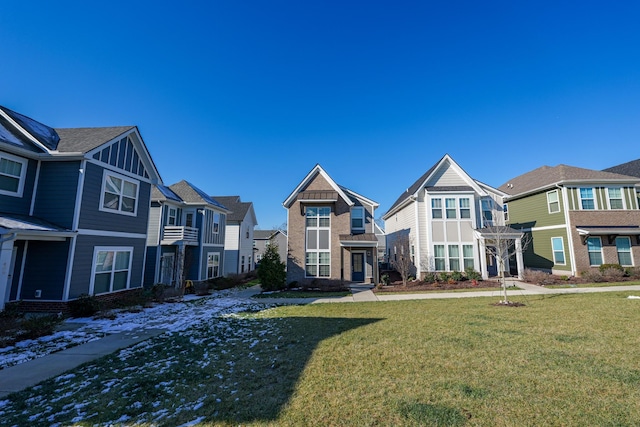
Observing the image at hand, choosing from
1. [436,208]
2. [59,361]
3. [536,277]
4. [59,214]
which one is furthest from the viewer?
[436,208]

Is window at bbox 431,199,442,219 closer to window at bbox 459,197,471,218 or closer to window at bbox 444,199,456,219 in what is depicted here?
window at bbox 444,199,456,219

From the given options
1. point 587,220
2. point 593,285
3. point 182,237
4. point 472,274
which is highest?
point 587,220

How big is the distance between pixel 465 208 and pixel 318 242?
11316mm

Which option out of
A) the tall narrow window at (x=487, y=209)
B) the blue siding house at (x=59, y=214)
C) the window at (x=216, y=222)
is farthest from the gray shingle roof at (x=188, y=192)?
the tall narrow window at (x=487, y=209)

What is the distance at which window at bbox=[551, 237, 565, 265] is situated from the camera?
64.7 feet

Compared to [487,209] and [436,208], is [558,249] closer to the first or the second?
[487,209]

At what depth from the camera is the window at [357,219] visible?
870 inches

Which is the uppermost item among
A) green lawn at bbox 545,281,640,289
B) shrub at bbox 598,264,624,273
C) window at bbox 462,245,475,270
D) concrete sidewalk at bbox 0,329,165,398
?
window at bbox 462,245,475,270

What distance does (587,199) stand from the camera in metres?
19.5

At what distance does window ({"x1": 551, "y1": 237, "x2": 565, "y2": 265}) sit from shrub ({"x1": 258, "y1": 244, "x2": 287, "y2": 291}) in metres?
19.9

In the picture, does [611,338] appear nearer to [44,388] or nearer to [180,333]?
[180,333]

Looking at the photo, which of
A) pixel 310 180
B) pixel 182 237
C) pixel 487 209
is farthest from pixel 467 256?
pixel 182 237

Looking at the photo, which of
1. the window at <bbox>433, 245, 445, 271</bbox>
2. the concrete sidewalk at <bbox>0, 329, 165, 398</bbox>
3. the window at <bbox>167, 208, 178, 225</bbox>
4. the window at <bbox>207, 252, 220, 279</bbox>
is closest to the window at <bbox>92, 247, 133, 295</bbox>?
the concrete sidewalk at <bbox>0, 329, 165, 398</bbox>

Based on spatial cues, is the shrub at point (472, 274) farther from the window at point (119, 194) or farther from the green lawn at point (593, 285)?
the window at point (119, 194)
